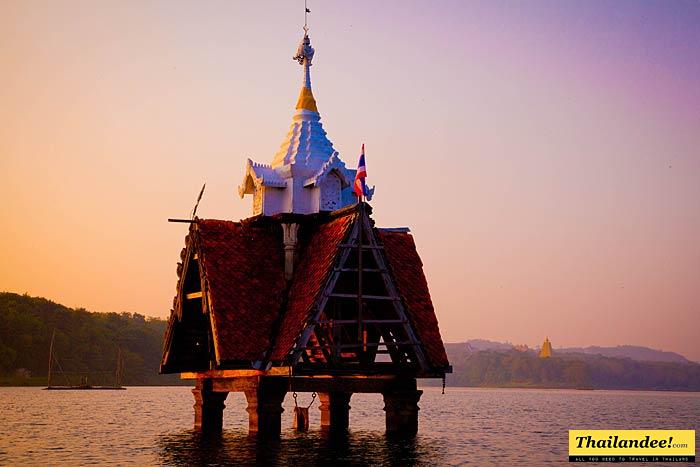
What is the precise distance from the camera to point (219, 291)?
1578 inches

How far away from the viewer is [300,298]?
3950cm

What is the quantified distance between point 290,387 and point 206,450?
159 inches

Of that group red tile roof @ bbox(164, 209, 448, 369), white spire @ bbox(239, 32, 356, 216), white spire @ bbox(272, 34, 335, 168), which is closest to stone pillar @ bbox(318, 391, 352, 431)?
red tile roof @ bbox(164, 209, 448, 369)

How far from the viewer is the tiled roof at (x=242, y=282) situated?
3912 centimetres

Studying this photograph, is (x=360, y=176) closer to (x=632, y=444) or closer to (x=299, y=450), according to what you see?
(x=299, y=450)

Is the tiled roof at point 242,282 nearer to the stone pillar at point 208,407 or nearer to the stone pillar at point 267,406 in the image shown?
the stone pillar at point 267,406

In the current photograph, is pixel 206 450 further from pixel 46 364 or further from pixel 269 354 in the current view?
pixel 46 364

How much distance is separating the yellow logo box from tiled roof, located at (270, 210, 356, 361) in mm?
12111

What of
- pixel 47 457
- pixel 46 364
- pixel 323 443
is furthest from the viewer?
pixel 46 364

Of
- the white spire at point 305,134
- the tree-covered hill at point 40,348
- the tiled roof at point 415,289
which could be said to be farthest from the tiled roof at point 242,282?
the tree-covered hill at point 40,348

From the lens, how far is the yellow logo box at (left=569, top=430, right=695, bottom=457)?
43.3m

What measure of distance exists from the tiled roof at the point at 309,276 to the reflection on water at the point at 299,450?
3632mm

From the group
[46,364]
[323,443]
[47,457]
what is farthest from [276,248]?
[46,364]

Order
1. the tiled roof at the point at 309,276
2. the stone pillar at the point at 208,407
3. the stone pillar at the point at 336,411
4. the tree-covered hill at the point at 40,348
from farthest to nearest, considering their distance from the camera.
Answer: the tree-covered hill at the point at 40,348
the stone pillar at the point at 336,411
the stone pillar at the point at 208,407
the tiled roof at the point at 309,276
